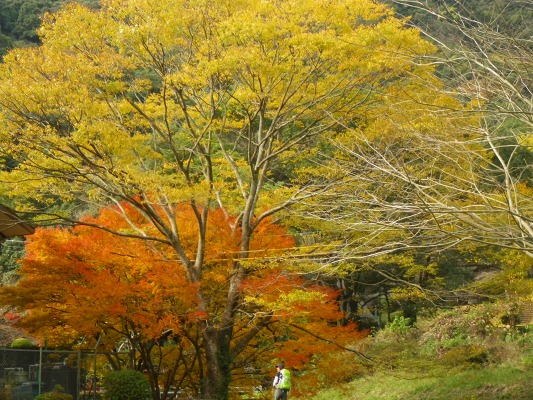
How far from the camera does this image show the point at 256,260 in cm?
1764

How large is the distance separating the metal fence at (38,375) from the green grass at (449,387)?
6894mm

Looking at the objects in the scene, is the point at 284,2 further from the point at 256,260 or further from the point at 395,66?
the point at 256,260

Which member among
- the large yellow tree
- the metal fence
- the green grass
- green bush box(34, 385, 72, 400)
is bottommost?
the green grass

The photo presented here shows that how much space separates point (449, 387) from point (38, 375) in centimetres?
1081

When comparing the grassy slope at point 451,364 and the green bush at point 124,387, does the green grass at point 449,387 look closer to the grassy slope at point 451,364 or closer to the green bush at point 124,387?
the grassy slope at point 451,364

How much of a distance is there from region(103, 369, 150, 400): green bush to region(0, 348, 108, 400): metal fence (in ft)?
2.26

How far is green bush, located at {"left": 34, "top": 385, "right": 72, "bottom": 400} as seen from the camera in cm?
1573

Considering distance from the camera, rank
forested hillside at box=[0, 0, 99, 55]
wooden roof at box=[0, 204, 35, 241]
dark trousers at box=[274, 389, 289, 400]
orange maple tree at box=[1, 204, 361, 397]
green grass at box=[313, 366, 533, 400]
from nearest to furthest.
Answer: wooden roof at box=[0, 204, 35, 241], orange maple tree at box=[1, 204, 361, 397], dark trousers at box=[274, 389, 289, 400], green grass at box=[313, 366, 533, 400], forested hillside at box=[0, 0, 99, 55]

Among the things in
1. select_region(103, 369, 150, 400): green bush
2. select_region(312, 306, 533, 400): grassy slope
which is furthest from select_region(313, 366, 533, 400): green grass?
select_region(103, 369, 150, 400): green bush

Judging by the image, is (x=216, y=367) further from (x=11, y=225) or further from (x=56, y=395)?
(x=11, y=225)

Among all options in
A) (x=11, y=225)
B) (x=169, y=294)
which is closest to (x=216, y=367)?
(x=169, y=294)

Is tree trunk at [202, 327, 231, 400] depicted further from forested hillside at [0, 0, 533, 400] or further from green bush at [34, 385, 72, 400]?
green bush at [34, 385, 72, 400]

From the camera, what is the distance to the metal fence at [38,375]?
1568 centimetres

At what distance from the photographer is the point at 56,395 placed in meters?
16.2
